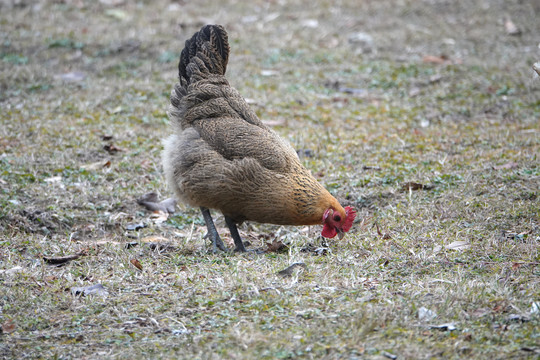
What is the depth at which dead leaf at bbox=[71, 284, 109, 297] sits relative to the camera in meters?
3.69

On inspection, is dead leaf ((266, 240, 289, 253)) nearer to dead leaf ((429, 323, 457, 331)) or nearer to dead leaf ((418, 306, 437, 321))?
dead leaf ((418, 306, 437, 321))

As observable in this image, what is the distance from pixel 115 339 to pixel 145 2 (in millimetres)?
8720

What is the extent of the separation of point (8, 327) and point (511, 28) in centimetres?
907

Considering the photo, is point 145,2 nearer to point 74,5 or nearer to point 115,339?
point 74,5

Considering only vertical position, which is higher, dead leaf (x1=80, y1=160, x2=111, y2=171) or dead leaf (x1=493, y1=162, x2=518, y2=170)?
dead leaf (x1=80, y1=160, x2=111, y2=171)

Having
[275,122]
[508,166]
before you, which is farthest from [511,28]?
[508,166]

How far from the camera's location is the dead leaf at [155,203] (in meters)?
5.54

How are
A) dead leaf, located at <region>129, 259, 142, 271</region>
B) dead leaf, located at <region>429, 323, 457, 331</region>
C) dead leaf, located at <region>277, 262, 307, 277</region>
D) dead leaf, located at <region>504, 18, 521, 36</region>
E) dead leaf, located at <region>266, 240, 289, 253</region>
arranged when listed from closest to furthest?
dead leaf, located at <region>429, 323, 457, 331</region>, dead leaf, located at <region>277, 262, 307, 277</region>, dead leaf, located at <region>129, 259, 142, 271</region>, dead leaf, located at <region>266, 240, 289, 253</region>, dead leaf, located at <region>504, 18, 521, 36</region>

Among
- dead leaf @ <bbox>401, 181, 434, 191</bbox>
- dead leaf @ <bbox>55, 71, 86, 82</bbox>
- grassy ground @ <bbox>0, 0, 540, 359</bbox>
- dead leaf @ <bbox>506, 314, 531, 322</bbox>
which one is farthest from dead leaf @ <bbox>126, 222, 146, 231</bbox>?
dead leaf @ <bbox>55, 71, 86, 82</bbox>

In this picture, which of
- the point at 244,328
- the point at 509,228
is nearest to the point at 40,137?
the point at 244,328

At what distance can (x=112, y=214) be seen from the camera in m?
5.34

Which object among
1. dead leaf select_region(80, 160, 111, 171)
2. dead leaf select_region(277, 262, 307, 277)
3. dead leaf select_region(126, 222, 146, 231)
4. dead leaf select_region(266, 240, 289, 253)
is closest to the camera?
dead leaf select_region(277, 262, 307, 277)

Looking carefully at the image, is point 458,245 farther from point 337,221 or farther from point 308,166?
point 308,166

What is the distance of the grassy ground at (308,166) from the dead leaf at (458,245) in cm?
1
